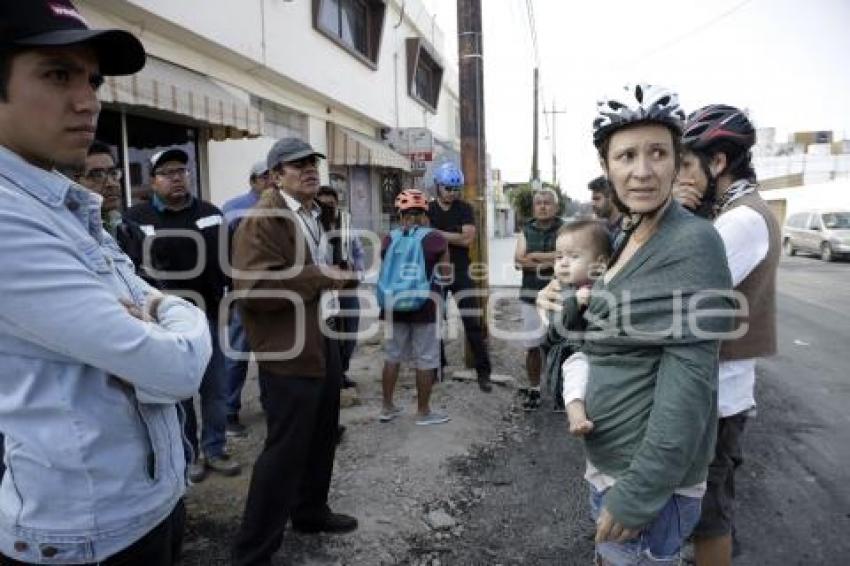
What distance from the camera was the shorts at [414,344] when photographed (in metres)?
4.77

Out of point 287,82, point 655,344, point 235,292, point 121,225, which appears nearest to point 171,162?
point 121,225

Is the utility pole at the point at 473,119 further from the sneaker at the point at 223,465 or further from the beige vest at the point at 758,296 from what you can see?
the beige vest at the point at 758,296

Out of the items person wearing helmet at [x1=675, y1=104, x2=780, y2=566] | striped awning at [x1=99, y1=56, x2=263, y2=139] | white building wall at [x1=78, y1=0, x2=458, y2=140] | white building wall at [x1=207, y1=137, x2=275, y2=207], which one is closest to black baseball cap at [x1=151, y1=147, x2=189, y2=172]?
striped awning at [x1=99, y1=56, x2=263, y2=139]

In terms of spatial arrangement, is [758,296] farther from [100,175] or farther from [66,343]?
[100,175]

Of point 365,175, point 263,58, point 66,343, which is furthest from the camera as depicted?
point 365,175

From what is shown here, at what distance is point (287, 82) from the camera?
10.1 metres

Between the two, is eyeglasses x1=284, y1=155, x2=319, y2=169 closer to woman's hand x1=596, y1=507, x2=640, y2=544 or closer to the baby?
the baby

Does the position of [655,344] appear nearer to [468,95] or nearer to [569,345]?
[569,345]

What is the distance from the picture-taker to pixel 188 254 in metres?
3.92

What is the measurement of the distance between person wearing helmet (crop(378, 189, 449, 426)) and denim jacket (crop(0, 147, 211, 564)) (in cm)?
338

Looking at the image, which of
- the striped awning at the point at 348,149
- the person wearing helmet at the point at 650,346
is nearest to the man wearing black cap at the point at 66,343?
the person wearing helmet at the point at 650,346

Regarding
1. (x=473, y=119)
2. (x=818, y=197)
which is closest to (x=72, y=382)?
(x=473, y=119)

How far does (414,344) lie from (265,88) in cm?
675

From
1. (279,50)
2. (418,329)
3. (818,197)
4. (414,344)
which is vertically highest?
(279,50)
